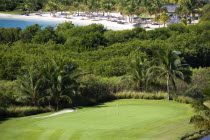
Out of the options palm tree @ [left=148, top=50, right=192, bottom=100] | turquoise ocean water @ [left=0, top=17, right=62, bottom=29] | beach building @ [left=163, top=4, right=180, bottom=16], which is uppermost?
beach building @ [left=163, top=4, right=180, bottom=16]

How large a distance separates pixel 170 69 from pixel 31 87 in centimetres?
1112

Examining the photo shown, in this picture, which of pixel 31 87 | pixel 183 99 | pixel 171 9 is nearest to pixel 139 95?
pixel 183 99

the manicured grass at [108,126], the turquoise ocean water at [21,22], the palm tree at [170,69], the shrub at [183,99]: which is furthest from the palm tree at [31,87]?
the turquoise ocean water at [21,22]

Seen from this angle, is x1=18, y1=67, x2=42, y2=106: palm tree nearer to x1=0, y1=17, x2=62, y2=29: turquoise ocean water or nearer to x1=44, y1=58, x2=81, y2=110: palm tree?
x1=44, y1=58, x2=81, y2=110: palm tree

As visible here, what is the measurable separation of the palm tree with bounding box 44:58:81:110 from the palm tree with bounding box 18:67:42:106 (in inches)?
25.5

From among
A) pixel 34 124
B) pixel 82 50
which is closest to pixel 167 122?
pixel 34 124

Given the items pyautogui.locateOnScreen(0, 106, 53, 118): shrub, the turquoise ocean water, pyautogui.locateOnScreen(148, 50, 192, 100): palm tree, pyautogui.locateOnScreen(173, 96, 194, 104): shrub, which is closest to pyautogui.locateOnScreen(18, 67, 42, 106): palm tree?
pyautogui.locateOnScreen(0, 106, 53, 118): shrub

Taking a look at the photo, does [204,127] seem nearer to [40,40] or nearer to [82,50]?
[82,50]

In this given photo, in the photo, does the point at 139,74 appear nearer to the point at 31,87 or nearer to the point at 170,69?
the point at 170,69

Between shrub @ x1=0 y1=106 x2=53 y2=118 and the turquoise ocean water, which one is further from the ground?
the turquoise ocean water

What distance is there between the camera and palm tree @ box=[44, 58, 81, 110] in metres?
23.9

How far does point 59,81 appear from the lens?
2384cm

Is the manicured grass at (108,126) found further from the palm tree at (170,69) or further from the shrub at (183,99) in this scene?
the palm tree at (170,69)

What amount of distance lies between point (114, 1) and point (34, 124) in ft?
392
